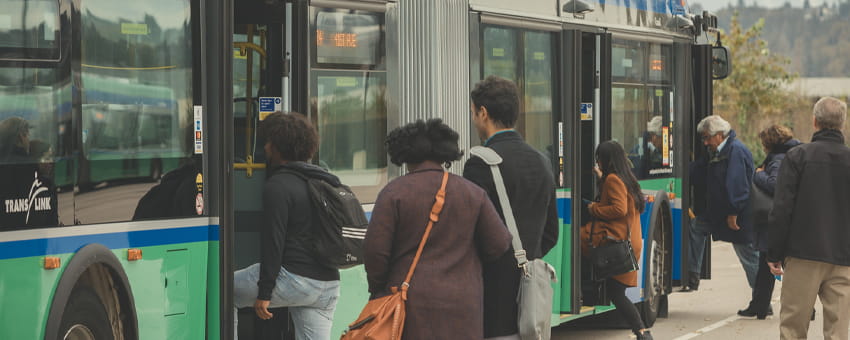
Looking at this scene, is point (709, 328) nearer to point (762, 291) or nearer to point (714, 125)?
point (762, 291)

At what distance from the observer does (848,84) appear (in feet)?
307

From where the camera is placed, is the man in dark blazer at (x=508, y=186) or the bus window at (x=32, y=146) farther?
the man in dark blazer at (x=508, y=186)

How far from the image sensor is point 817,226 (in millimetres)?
8117

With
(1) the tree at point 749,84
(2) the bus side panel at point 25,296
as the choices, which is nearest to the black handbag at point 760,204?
(2) the bus side panel at point 25,296

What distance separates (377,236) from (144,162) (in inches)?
64.4

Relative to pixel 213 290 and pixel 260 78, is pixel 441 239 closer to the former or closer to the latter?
pixel 213 290

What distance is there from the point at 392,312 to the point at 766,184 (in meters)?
7.39

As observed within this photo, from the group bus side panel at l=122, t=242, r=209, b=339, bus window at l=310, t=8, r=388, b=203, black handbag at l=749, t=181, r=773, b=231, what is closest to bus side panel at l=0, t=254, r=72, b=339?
bus side panel at l=122, t=242, r=209, b=339

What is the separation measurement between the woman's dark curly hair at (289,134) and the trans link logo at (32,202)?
146cm

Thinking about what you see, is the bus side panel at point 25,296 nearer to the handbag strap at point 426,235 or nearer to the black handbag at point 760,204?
the handbag strap at point 426,235

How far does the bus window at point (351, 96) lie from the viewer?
7523 mm

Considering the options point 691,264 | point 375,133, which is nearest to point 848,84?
point 691,264

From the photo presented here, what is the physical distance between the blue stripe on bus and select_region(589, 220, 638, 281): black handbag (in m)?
3.95

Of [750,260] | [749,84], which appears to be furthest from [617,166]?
[749,84]
